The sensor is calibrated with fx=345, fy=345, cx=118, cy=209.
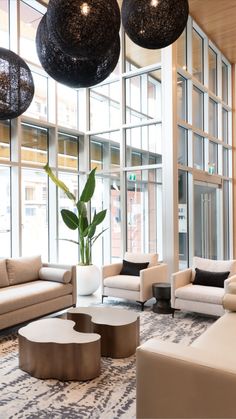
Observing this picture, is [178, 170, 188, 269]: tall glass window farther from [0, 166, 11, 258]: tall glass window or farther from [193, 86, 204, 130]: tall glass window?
[0, 166, 11, 258]: tall glass window

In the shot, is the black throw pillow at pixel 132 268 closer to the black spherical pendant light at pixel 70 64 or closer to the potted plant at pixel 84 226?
the potted plant at pixel 84 226

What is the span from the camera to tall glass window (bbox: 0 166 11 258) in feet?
19.7

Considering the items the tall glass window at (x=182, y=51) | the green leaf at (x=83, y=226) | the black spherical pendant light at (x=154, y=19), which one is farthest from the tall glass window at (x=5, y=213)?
the black spherical pendant light at (x=154, y=19)

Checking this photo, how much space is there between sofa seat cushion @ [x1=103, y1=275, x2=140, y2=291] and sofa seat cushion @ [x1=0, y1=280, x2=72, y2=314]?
0.72m

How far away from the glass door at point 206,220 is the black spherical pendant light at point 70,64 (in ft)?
17.4

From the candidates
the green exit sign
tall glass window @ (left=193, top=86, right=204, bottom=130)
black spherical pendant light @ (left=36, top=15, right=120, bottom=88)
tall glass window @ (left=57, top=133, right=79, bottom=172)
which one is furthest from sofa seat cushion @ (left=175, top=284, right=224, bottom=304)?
tall glass window @ (left=193, top=86, right=204, bottom=130)

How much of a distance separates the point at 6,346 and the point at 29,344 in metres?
0.92

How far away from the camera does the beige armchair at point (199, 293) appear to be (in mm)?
4570

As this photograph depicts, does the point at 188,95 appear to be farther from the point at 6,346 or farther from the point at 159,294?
the point at 6,346

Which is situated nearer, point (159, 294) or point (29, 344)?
point (29, 344)

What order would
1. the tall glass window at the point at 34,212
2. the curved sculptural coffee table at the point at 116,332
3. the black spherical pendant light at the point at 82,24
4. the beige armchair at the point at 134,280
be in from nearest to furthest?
the black spherical pendant light at the point at 82,24 < the curved sculptural coffee table at the point at 116,332 < the beige armchair at the point at 134,280 < the tall glass window at the point at 34,212

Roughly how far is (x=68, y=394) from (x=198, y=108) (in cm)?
683

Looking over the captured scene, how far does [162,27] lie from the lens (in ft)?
7.69

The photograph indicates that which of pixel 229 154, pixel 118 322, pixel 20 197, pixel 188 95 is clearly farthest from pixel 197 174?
pixel 118 322
